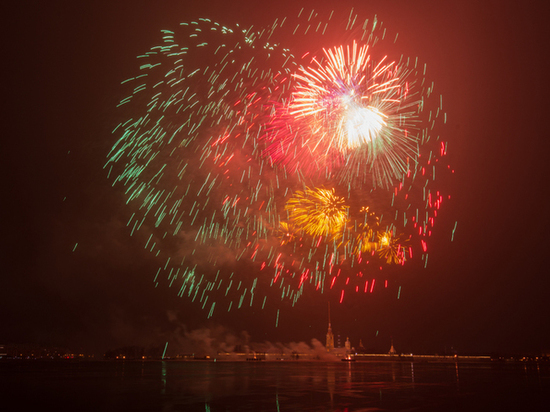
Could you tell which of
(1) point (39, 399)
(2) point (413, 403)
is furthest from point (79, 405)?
(2) point (413, 403)

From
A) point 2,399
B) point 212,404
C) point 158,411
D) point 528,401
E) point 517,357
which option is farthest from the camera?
point 517,357

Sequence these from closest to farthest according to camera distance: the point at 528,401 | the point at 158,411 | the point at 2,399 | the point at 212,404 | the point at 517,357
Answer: the point at 158,411 → the point at 212,404 → the point at 528,401 → the point at 2,399 → the point at 517,357

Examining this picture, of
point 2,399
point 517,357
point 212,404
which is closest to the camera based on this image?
point 212,404

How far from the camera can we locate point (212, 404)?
2022 centimetres

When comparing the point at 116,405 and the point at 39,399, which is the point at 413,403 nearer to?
the point at 116,405

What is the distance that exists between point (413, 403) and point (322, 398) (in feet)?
16.4

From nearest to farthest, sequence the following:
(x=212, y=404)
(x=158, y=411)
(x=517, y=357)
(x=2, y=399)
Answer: (x=158, y=411) → (x=212, y=404) → (x=2, y=399) → (x=517, y=357)

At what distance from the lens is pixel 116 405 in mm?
20312

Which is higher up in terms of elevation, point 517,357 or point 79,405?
point 79,405

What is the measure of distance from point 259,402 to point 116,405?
7415 mm

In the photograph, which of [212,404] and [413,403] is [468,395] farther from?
[212,404]

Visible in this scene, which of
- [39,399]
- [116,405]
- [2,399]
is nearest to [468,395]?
[116,405]

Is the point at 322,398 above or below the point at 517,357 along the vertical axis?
above

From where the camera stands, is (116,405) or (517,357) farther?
(517,357)
